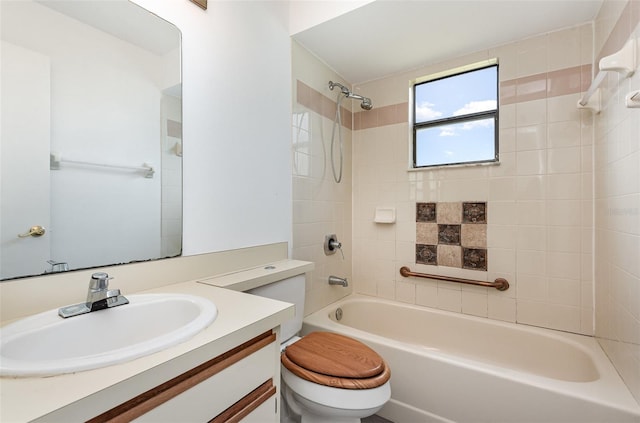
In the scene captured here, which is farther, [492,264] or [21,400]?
[492,264]

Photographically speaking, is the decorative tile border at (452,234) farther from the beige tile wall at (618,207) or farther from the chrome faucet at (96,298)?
the chrome faucet at (96,298)

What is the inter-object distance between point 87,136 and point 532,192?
2212mm

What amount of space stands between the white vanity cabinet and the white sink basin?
3.3 inches

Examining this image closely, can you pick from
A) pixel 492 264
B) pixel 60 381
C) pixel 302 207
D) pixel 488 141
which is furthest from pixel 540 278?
pixel 60 381

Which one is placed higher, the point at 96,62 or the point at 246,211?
the point at 96,62

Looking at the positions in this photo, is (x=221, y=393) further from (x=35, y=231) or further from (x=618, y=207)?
(x=618, y=207)

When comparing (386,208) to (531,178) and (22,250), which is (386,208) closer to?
(531,178)

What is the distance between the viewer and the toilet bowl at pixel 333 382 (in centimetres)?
107

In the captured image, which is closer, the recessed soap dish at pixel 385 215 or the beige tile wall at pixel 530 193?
the beige tile wall at pixel 530 193

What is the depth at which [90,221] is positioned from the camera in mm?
924

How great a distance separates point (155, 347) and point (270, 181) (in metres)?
1.12

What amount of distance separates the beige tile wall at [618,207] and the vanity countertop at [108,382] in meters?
1.40

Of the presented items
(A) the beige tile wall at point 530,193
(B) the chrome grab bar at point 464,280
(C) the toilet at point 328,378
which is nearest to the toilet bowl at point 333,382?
(C) the toilet at point 328,378

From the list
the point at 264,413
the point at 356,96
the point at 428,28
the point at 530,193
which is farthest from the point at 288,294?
the point at 428,28
